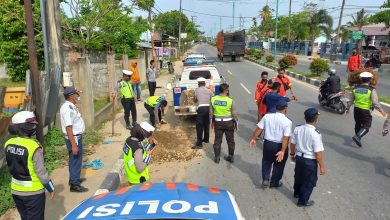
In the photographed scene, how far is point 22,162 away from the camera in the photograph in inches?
148

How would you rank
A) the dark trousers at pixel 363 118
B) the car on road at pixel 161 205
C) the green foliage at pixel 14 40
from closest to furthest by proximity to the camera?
the car on road at pixel 161 205 < the dark trousers at pixel 363 118 < the green foliage at pixel 14 40

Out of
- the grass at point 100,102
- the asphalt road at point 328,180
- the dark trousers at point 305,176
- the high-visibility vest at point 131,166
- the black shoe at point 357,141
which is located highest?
the high-visibility vest at point 131,166

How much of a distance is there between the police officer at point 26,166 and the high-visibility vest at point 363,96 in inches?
261

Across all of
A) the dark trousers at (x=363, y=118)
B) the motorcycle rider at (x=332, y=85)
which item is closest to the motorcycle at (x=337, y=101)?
the motorcycle rider at (x=332, y=85)

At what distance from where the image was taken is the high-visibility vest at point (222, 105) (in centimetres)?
702

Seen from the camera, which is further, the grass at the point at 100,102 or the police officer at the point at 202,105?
the grass at the point at 100,102

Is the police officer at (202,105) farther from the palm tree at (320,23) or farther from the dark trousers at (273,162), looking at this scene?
the palm tree at (320,23)

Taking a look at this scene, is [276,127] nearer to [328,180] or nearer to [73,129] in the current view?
[328,180]

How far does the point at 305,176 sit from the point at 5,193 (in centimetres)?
449

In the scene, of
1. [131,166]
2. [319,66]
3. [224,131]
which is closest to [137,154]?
[131,166]

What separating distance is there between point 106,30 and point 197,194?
16643mm

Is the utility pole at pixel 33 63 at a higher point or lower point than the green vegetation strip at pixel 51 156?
higher

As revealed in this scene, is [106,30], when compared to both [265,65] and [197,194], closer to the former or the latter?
[197,194]

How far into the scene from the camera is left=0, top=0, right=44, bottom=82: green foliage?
15578mm
